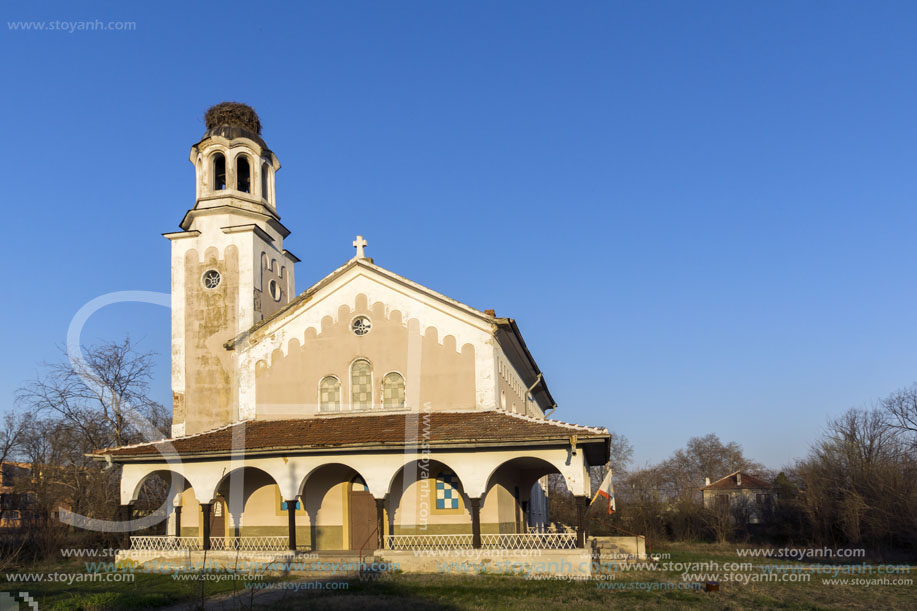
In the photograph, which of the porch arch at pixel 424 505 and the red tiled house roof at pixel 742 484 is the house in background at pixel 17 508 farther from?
the red tiled house roof at pixel 742 484

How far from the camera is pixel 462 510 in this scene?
21.9m

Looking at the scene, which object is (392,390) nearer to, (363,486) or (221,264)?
(363,486)

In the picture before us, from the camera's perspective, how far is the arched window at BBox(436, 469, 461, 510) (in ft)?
72.2

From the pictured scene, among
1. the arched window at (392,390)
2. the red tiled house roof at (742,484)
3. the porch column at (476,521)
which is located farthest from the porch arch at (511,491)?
the red tiled house roof at (742,484)

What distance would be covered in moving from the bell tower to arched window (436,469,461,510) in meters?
7.48

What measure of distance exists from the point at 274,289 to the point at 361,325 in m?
6.25

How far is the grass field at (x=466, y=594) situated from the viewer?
48.3ft

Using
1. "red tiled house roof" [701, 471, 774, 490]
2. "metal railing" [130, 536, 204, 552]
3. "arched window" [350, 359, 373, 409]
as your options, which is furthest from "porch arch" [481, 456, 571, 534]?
"red tiled house roof" [701, 471, 774, 490]

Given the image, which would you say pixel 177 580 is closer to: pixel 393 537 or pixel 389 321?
pixel 393 537

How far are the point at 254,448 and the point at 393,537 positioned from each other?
455cm

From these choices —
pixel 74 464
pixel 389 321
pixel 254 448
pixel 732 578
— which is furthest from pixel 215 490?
pixel 74 464

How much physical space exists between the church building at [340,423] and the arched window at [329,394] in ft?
0.15

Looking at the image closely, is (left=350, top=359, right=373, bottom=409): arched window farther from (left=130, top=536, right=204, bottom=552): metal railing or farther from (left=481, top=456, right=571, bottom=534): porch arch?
(left=130, top=536, right=204, bottom=552): metal railing

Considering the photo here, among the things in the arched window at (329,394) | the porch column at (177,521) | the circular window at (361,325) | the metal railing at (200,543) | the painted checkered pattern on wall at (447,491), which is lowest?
the metal railing at (200,543)
